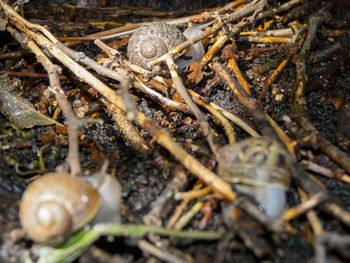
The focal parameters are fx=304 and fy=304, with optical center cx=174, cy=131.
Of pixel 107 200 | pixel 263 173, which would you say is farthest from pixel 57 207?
pixel 263 173

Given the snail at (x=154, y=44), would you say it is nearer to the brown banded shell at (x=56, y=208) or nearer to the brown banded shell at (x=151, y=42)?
the brown banded shell at (x=151, y=42)

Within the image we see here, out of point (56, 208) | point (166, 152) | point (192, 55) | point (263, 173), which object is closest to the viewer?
point (56, 208)

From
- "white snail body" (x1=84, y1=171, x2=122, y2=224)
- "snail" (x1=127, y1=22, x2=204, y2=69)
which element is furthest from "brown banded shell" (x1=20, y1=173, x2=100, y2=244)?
"snail" (x1=127, y1=22, x2=204, y2=69)

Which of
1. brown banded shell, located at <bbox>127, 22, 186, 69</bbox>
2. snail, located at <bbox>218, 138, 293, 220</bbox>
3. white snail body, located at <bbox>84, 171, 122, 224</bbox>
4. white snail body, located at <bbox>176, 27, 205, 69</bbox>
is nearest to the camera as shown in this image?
snail, located at <bbox>218, 138, 293, 220</bbox>

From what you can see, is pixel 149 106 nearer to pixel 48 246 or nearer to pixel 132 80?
pixel 132 80

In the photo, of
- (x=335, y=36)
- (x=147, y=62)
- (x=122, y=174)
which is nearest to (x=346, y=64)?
(x=335, y=36)

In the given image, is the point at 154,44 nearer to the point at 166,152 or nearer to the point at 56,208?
the point at 166,152

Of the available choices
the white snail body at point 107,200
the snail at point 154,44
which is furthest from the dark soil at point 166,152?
the snail at point 154,44

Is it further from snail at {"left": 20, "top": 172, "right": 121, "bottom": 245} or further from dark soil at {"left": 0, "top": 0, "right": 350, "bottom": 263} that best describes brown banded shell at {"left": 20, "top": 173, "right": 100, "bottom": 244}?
dark soil at {"left": 0, "top": 0, "right": 350, "bottom": 263}
